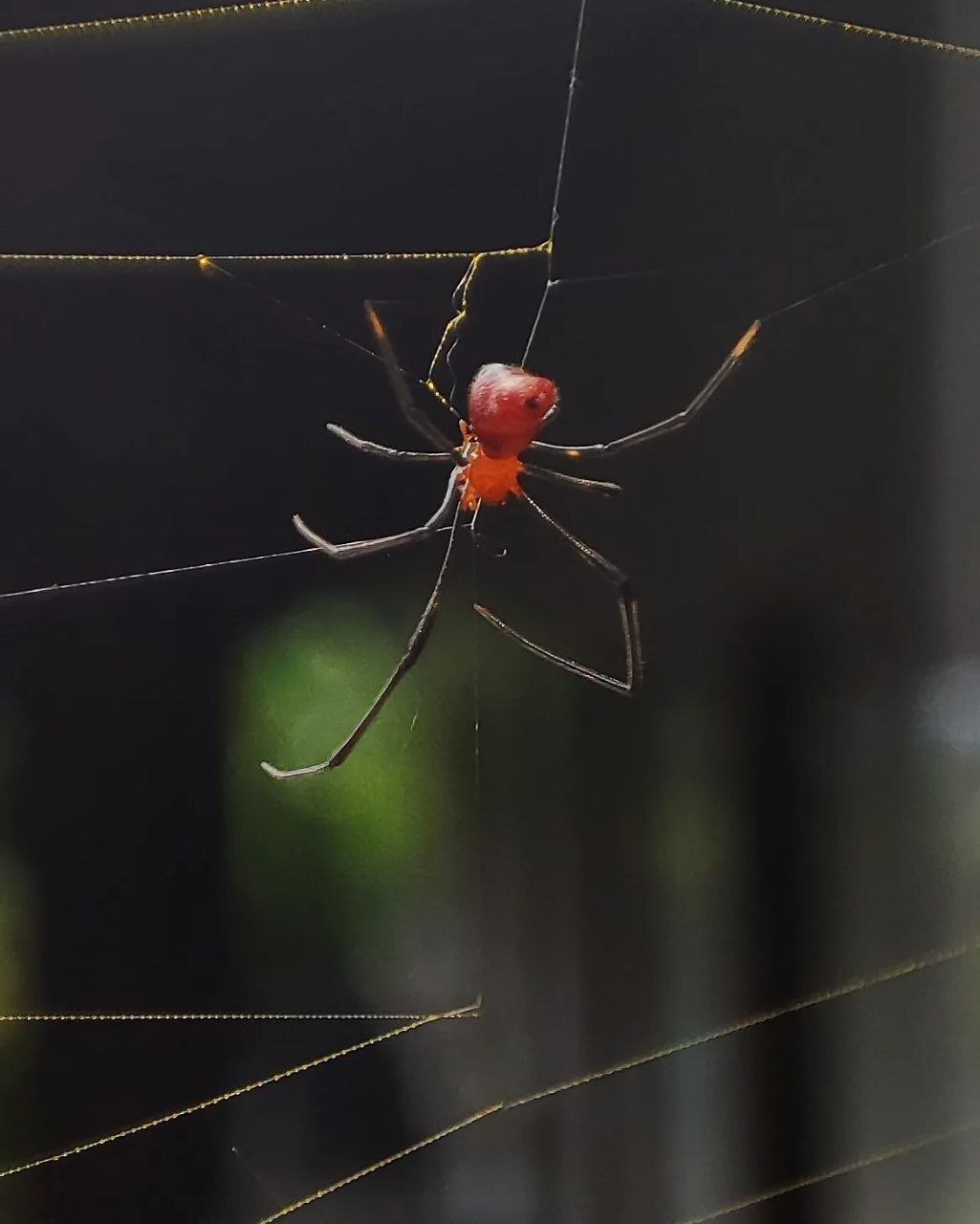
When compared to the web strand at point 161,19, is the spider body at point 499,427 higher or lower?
lower

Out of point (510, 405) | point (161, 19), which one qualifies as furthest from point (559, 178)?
point (161, 19)

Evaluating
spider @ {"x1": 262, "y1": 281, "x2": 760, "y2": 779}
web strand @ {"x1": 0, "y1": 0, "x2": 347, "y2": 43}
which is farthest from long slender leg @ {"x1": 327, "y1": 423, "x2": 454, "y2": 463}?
web strand @ {"x1": 0, "y1": 0, "x2": 347, "y2": 43}

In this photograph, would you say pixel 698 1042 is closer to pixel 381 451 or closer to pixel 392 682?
pixel 392 682

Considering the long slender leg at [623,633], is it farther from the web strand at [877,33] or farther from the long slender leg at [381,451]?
the web strand at [877,33]

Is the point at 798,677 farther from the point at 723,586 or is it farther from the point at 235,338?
the point at 235,338

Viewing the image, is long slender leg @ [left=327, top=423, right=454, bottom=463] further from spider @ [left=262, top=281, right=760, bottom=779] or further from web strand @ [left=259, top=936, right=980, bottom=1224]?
web strand @ [left=259, top=936, right=980, bottom=1224]

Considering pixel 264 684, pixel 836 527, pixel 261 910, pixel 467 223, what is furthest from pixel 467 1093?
pixel 467 223

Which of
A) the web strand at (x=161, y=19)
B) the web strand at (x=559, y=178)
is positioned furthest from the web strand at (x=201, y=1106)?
the web strand at (x=161, y=19)
